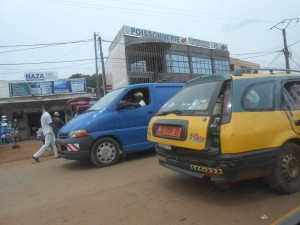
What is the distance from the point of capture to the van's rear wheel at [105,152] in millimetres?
7211

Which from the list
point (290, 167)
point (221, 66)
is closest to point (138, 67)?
point (221, 66)

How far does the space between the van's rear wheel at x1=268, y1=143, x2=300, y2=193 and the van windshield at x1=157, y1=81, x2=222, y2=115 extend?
1.18 metres

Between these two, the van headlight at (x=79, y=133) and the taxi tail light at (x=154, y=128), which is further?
the van headlight at (x=79, y=133)

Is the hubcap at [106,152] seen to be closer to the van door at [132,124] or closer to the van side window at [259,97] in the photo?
the van door at [132,124]

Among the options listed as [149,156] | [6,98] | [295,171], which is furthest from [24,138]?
[295,171]

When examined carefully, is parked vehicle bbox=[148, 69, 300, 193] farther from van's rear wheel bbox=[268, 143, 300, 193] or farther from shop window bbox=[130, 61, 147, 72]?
shop window bbox=[130, 61, 147, 72]

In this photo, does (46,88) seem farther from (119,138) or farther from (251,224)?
(251,224)

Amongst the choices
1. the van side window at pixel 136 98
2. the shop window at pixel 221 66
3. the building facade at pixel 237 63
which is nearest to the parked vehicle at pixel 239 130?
the van side window at pixel 136 98

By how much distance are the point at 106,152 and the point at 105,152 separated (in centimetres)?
2

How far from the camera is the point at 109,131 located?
7309mm

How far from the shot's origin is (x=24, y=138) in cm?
2753

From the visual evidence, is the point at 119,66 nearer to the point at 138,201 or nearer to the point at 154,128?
the point at 154,128

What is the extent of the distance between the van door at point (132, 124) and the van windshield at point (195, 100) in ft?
7.79

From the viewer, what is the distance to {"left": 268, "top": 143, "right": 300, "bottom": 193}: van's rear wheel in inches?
166
